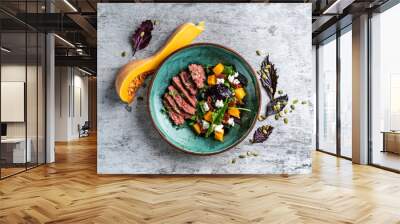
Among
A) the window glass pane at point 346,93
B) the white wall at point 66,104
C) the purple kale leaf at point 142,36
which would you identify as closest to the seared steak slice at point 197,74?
the purple kale leaf at point 142,36

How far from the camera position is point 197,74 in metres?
5.96

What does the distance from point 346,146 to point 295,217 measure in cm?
553

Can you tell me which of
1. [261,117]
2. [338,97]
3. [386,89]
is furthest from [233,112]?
[338,97]

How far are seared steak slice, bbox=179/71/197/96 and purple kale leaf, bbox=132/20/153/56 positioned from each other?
0.81 m

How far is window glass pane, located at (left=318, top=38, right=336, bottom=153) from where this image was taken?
958cm

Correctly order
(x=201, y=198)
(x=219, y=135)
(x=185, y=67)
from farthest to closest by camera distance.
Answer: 1. (x=185, y=67)
2. (x=219, y=135)
3. (x=201, y=198)

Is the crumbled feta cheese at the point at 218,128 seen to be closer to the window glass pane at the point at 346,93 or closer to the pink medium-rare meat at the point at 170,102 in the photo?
the pink medium-rare meat at the point at 170,102

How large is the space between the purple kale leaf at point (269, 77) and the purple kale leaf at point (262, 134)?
19.7 inches

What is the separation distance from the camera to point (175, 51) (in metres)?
5.92

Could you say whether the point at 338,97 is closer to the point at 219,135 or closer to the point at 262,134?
the point at 262,134

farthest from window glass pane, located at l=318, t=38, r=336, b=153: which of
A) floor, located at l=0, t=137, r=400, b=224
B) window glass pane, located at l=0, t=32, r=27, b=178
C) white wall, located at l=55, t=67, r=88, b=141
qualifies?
white wall, located at l=55, t=67, r=88, b=141

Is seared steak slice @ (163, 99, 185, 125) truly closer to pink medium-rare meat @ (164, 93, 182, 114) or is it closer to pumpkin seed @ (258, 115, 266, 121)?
pink medium-rare meat @ (164, 93, 182, 114)

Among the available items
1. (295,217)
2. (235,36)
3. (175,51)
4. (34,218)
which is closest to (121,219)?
(34,218)

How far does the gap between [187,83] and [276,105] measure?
4.95ft
